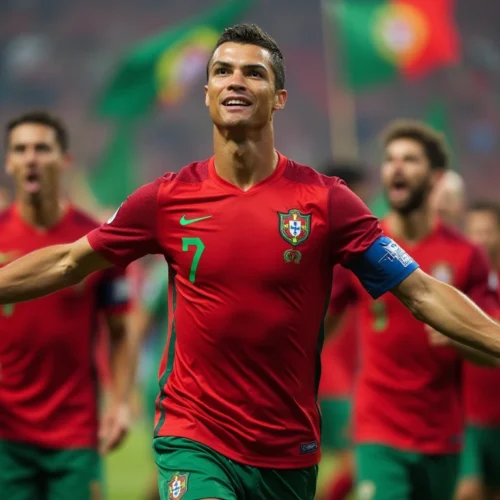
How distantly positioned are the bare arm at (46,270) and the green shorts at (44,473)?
1.89 metres

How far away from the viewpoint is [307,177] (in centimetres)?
555

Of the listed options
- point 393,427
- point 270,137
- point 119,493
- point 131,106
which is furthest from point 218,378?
point 131,106

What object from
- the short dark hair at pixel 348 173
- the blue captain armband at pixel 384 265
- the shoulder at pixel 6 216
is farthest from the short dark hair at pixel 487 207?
the blue captain armband at pixel 384 265

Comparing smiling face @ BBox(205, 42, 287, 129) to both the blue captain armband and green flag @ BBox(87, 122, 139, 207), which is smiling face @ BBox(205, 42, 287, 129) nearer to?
the blue captain armband

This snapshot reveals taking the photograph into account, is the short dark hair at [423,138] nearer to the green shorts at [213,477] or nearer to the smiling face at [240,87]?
the smiling face at [240,87]

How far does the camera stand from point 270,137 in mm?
5590

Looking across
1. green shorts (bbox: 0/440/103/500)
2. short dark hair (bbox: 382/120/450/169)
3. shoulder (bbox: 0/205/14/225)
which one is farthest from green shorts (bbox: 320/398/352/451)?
shoulder (bbox: 0/205/14/225)

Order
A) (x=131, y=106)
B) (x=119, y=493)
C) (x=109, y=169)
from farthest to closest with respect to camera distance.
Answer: (x=109, y=169) → (x=131, y=106) → (x=119, y=493)

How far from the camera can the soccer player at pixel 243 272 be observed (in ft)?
17.6

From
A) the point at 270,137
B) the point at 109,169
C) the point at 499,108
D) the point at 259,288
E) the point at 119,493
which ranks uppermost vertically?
the point at 499,108

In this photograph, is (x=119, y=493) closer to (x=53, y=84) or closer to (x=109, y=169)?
(x=109, y=169)

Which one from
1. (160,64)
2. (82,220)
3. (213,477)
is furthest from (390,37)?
(213,477)

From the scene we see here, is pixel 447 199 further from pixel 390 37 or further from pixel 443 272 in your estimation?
pixel 390 37

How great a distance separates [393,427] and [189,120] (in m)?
31.9
